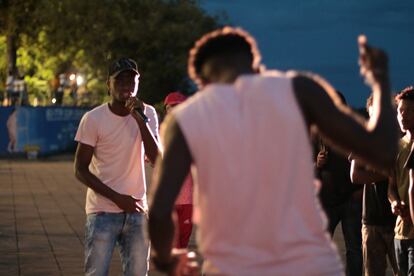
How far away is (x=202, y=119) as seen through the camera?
353 cm

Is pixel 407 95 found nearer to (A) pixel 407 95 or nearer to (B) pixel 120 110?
(A) pixel 407 95

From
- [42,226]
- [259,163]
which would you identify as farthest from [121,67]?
[42,226]

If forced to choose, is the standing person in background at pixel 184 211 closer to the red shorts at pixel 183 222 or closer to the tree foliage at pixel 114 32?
the red shorts at pixel 183 222

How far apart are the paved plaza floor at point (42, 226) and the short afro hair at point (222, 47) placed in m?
7.03

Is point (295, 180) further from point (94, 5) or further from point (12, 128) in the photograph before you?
point (94, 5)

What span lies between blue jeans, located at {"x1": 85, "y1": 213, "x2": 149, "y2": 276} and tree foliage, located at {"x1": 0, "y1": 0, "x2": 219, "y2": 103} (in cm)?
4841

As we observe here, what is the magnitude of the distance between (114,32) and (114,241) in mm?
50693

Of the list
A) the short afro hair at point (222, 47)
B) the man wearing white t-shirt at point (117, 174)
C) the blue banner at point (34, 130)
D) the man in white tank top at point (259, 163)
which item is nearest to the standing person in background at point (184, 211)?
the man wearing white t-shirt at point (117, 174)

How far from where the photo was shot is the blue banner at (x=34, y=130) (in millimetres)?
44594

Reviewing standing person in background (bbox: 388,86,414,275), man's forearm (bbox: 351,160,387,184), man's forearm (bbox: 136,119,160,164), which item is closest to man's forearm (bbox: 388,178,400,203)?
standing person in background (bbox: 388,86,414,275)

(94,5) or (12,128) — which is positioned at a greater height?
(94,5)

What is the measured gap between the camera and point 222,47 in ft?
12.3

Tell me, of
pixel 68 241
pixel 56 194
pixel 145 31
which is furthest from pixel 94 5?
pixel 68 241

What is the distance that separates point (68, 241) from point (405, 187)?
7.33m
